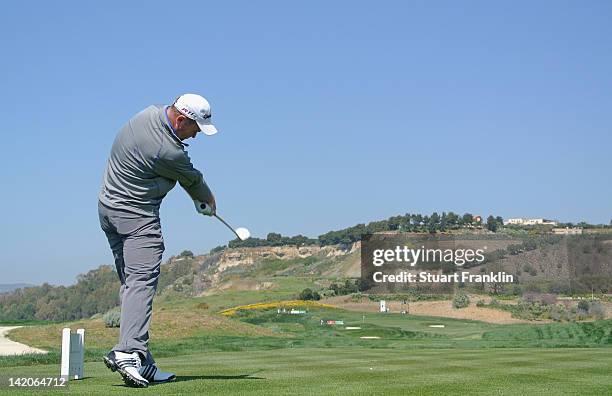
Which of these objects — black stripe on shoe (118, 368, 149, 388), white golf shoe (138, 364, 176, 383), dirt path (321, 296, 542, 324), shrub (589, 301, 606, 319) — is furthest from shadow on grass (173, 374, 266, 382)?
shrub (589, 301, 606, 319)

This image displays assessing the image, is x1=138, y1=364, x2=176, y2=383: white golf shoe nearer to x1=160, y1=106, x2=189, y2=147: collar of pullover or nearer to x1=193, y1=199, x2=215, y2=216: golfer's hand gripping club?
x1=193, y1=199, x2=215, y2=216: golfer's hand gripping club

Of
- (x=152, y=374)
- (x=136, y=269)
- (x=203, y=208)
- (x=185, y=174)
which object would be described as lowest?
(x=152, y=374)

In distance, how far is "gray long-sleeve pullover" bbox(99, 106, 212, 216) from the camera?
6395 mm

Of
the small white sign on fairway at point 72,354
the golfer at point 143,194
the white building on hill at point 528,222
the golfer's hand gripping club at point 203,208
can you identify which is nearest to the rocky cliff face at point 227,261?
the white building on hill at point 528,222

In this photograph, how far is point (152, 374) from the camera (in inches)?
252

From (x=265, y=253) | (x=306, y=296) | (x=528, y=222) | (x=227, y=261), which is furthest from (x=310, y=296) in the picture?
(x=227, y=261)

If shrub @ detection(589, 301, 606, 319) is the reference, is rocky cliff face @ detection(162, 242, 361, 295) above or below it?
above

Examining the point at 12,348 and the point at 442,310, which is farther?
the point at 442,310

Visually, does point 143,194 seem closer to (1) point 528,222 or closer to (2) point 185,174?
(2) point 185,174

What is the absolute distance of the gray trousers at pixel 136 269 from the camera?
633 cm

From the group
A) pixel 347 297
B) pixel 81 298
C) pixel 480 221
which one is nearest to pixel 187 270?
pixel 81 298

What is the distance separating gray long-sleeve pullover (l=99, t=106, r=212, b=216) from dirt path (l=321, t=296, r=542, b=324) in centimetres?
3450

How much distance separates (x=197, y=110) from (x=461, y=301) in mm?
37617

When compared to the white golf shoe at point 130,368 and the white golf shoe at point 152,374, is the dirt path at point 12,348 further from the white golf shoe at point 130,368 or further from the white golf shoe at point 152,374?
the white golf shoe at point 130,368
